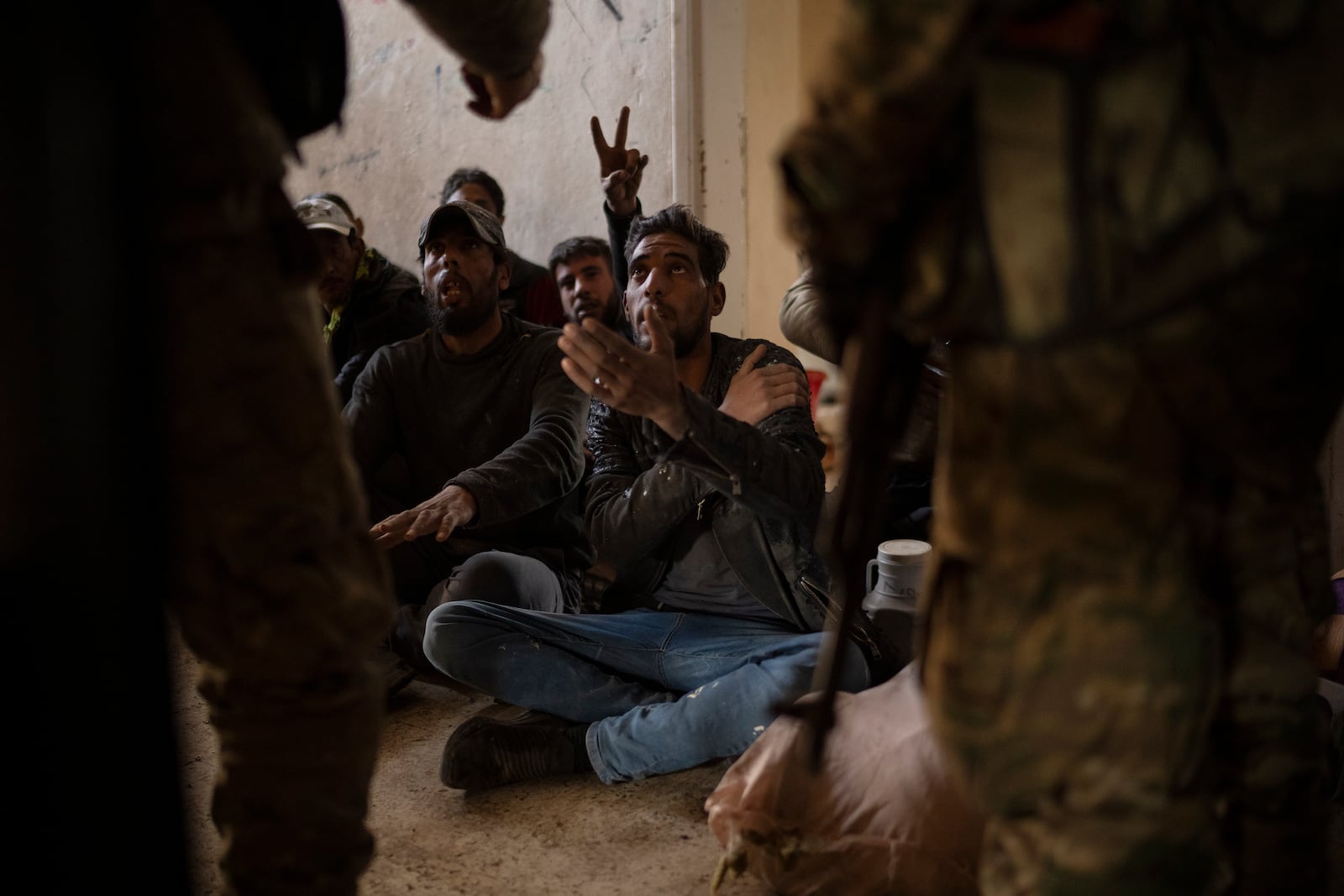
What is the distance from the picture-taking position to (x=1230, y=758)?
42.9 inches

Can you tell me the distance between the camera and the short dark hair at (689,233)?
7.51 ft

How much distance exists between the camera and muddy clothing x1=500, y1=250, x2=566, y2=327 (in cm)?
399

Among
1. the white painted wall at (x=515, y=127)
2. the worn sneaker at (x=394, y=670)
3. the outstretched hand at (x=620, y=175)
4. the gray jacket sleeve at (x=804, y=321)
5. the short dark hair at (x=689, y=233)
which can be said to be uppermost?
the white painted wall at (x=515, y=127)

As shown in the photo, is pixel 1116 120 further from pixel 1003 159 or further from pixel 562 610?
pixel 562 610

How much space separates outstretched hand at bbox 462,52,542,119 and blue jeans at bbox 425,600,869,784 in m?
1.02

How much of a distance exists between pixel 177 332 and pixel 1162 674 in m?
0.88

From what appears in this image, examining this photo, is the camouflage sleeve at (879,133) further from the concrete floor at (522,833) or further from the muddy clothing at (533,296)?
the muddy clothing at (533,296)

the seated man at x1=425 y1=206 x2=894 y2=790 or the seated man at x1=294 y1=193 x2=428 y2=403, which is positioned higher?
the seated man at x1=294 y1=193 x2=428 y2=403

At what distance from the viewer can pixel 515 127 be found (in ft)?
15.2

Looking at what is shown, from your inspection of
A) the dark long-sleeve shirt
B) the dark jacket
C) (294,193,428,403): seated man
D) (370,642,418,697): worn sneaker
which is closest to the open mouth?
the dark long-sleeve shirt

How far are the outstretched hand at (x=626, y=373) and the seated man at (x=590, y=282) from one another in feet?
5.82

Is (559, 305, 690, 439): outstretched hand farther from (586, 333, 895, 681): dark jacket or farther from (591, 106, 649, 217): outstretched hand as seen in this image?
(591, 106, 649, 217): outstretched hand

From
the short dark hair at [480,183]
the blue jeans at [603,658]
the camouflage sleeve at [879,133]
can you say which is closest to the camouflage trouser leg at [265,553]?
the camouflage sleeve at [879,133]

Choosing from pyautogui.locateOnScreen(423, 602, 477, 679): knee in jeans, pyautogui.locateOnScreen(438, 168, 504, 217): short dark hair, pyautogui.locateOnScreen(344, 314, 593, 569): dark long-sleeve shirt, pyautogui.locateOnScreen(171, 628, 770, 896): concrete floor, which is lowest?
pyautogui.locateOnScreen(171, 628, 770, 896): concrete floor
